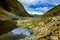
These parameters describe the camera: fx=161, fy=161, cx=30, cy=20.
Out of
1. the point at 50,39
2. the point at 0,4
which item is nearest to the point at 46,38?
the point at 50,39

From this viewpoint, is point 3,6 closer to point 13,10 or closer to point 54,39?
point 13,10

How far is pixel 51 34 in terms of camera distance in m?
31.6

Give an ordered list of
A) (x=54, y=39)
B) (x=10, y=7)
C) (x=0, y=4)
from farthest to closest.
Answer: (x=10, y=7) < (x=0, y=4) < (x=54, y=39)

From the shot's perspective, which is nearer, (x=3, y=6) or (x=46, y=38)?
(x=46, y=38)

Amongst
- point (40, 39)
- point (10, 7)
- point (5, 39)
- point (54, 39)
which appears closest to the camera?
point (54, 39)

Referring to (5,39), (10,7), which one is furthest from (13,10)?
(5,39)

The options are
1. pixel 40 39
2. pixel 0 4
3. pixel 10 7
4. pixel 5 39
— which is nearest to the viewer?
pixel 40 39

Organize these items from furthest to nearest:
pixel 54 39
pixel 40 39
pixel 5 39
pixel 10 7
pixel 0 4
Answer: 1. pixel 10 7
2. pixel 0 4
3. pixel 5 39
4. pixel 40 39
5. pixel 54 39

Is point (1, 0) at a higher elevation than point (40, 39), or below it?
higher

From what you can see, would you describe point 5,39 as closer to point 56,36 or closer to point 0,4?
point 56,36

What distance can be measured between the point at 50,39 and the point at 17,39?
11221 millimetres

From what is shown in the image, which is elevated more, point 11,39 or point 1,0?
point 1,0

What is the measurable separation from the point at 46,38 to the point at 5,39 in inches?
469

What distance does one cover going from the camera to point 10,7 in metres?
194
